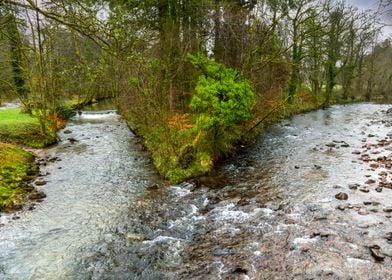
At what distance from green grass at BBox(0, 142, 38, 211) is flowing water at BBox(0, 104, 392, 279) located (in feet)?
2.71

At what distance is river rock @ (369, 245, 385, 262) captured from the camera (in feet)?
24.0

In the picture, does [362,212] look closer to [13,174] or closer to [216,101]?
[216,101]

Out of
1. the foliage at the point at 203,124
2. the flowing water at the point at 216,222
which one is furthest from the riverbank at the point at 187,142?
the flowing water at the point at 216,222

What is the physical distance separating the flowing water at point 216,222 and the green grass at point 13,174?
0.83 meters

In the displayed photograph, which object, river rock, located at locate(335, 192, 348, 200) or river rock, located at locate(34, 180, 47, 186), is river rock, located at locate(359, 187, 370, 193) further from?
river rock, located at locate(34, 180, 47, 186)

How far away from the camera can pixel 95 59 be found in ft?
107

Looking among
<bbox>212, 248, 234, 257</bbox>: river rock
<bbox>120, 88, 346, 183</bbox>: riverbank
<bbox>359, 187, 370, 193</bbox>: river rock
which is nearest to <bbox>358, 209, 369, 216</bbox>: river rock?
<bbox>359, 187, 370, 193</bbox>: river rock

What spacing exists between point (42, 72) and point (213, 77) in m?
11.1

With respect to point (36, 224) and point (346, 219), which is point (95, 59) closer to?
point (36, 224)

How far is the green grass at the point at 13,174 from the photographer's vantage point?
1121 centimetres

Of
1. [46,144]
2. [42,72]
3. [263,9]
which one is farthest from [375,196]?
[42,72]

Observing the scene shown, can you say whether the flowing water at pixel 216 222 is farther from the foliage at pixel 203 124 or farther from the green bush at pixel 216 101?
the green bush at pixel 216 101

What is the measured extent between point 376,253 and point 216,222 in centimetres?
402

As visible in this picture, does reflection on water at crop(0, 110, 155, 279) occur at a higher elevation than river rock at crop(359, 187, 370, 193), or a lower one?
lower
